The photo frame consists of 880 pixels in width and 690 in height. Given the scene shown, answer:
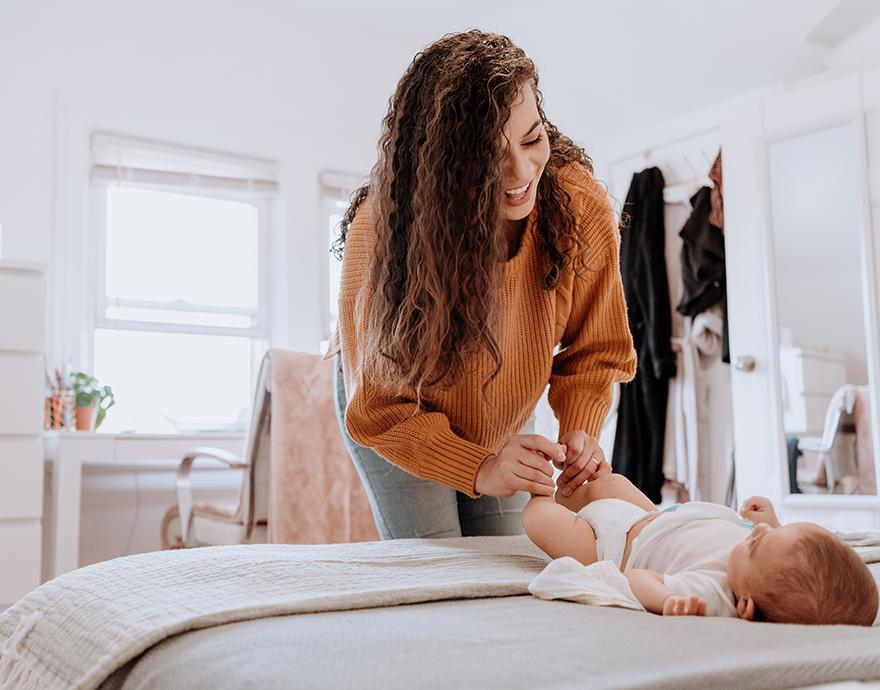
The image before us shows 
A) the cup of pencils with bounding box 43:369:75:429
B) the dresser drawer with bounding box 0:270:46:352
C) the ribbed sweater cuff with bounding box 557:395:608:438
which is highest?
the dresser drawer with bounding box 0:270:46:352

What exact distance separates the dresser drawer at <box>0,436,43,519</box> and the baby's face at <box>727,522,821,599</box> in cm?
246

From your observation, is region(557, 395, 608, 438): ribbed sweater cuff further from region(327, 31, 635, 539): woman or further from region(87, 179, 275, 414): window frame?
region(87, 179, 275, 414): window frame

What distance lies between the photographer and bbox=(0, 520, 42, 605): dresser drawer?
2852mm

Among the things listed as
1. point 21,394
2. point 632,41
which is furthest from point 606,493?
point 632,41

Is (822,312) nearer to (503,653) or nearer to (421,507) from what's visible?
(421,507)

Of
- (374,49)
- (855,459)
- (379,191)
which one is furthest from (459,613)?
(374,49)

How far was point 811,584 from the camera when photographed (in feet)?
2.95

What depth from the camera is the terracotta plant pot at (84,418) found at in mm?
3451

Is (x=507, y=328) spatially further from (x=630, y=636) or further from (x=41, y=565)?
(x=41, y=565)

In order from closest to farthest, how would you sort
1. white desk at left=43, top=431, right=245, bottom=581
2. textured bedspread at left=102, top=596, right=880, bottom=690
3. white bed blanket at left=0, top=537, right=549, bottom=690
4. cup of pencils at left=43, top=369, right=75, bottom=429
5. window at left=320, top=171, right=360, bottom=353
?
textured bedspread at left=102, top=596, right=880, bottom=690
white bed blanket at left=0, top=537, right=549, bottom=690
white desk at left=43, top=431, right=245, bottom=581
cup of pencils at left=43, top=369, right=75, bottom=429
window at left=320, top=171, right=360, bottom=353

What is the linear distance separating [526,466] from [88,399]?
256 centimetres

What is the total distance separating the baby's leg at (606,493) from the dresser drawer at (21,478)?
2011 millimetres

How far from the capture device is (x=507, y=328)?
151 centimetres

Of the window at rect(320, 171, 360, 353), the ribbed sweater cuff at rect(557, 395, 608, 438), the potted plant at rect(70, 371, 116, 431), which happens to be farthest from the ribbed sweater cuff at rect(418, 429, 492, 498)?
the window at rect(320, 171, 360, 353)
